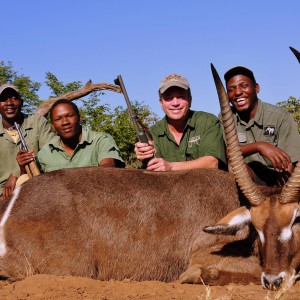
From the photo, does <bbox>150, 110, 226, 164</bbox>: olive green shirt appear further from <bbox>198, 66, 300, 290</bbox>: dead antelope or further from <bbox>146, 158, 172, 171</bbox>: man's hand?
<bbox>198, 66, 300, 290</bbox>: dead antelope

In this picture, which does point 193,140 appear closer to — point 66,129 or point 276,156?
point 276,156

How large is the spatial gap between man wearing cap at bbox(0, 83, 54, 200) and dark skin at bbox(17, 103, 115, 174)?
0.89 meters

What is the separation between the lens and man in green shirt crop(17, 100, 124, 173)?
7.47 meters

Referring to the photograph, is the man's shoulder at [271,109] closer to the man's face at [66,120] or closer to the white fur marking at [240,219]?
the man's face at [66,120]

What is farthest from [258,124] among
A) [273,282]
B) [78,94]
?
[78,94]

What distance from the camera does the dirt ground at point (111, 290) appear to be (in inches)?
174

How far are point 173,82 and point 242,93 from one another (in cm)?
95

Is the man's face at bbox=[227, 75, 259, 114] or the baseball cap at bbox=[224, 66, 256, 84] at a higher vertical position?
the baseball cap at bbox=[224, 66, 256, 84]

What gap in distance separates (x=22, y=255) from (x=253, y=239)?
7.31ft

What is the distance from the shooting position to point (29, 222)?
542 cm

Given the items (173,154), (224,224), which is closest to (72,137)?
(173,154)

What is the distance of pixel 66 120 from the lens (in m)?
7.54

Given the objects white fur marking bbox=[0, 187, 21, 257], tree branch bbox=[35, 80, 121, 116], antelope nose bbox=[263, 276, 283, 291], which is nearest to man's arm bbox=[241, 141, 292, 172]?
antelope nose bbox=[263, 276, 283, 291]

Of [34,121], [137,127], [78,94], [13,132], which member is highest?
[78,94]
